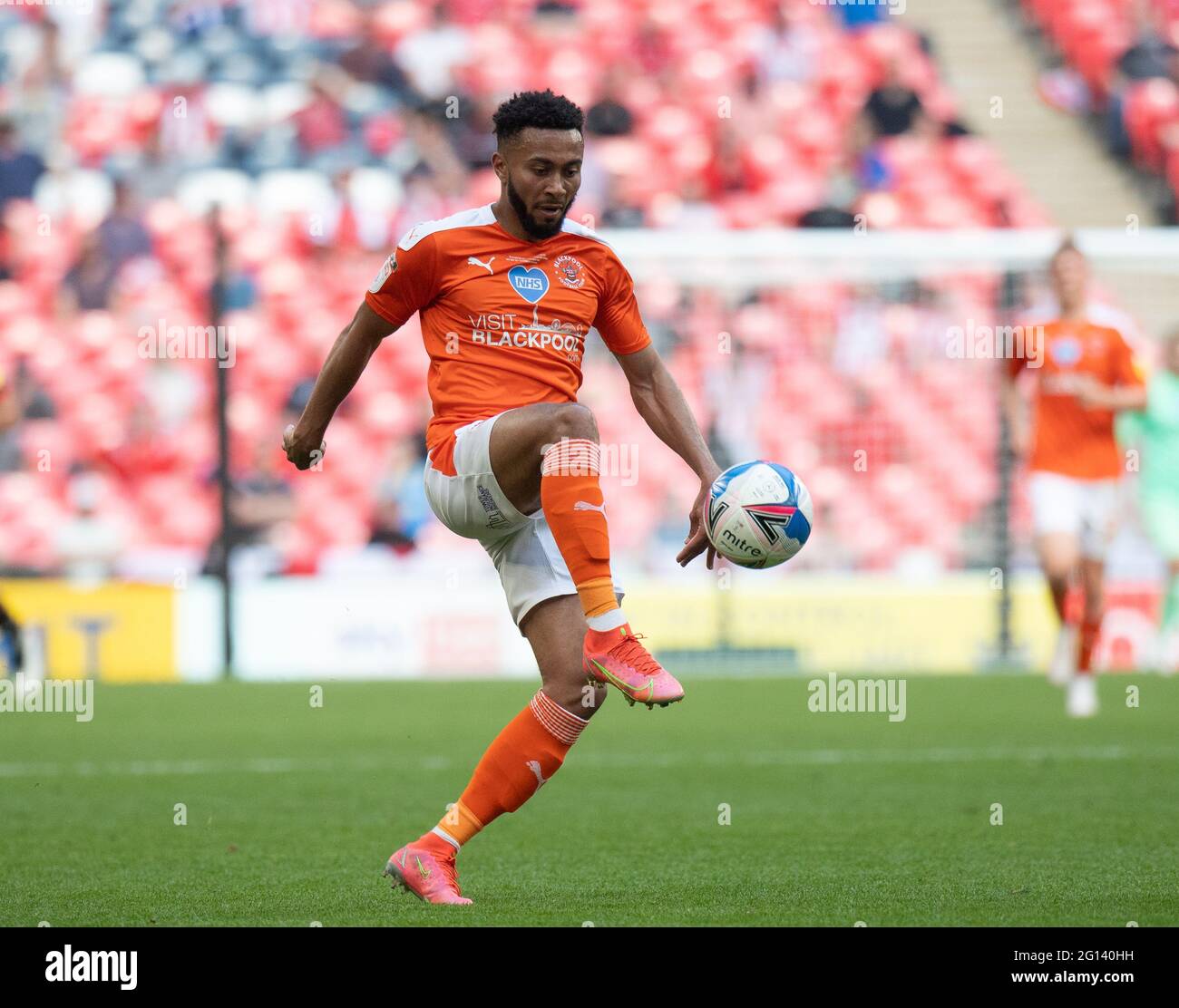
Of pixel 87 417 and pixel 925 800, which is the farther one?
pixel 87 417

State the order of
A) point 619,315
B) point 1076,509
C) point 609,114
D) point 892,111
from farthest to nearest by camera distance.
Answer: point 892,111 < point 609,114 < point 1076,509 < point 619,315

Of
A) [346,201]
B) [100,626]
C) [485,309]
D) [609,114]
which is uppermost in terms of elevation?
[609,114]

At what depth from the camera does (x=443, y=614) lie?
14250mm

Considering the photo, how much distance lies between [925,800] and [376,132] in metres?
11.8

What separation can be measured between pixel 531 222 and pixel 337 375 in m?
0.67

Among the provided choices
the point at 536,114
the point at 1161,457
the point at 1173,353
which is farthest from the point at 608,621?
the point at 1161,457

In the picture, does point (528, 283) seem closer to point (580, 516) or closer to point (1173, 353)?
point (580, 516)

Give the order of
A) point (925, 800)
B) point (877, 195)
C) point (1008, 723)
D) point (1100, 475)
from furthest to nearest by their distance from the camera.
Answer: point (877, 195)
point (1100, 475)
point (1008, 723)
point (925, 800)

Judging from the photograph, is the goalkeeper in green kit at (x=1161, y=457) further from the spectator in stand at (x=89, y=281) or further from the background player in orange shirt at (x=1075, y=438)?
the spectator in stand at (x=89, y=281)

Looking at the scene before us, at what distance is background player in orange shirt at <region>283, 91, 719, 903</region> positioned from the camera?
16.1ft

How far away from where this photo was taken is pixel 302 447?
5180 millimetres

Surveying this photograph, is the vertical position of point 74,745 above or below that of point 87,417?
below
